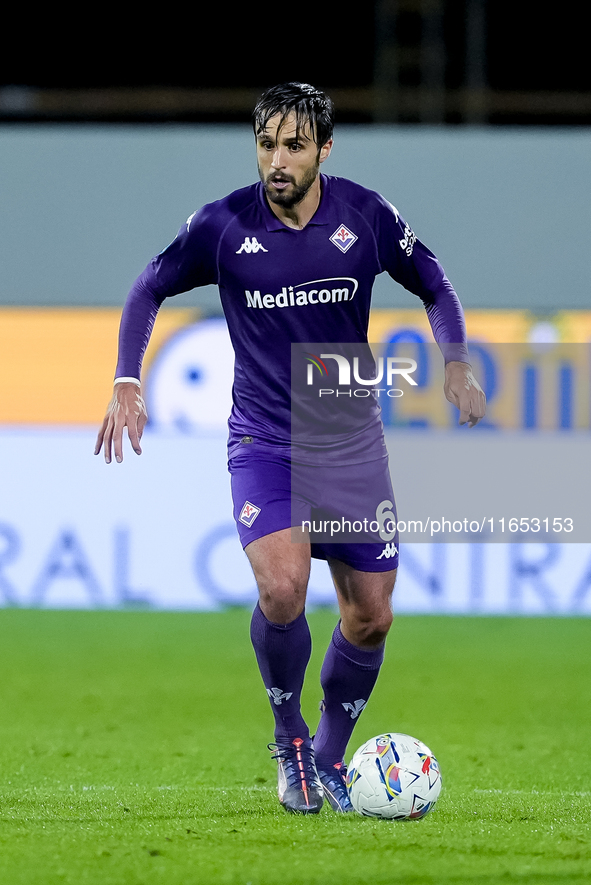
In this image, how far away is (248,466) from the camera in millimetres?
3936

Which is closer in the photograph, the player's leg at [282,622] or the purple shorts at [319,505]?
the player's leg at [282,622]

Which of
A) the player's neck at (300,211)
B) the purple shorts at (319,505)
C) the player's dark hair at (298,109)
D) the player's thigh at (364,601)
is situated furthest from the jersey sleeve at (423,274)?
the player's thigh at (364,601)

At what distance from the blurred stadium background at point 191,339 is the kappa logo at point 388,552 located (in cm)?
559

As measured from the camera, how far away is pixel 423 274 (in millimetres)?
4086

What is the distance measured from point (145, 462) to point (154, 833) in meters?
6.48

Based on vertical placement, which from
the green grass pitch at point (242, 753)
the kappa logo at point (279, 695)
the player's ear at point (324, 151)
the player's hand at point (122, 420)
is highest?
the player's ear at point (324, 151)

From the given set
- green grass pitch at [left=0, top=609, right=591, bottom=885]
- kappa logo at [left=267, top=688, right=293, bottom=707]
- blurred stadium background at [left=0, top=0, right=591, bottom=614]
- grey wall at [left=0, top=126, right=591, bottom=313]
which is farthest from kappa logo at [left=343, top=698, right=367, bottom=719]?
grey wall at [left=0, top=126, right=591, bottom=313]

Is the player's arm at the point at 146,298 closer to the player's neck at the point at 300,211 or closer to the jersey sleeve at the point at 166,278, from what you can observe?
the jersey sleeve at the point at 166,278

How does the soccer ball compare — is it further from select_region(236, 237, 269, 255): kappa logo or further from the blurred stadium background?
the blurred stadium background

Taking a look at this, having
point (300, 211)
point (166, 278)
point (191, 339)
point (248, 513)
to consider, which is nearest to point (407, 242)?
point (300, 211)

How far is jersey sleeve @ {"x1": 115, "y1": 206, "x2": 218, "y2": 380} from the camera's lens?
3.98 metres

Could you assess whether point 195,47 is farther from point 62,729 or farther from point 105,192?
point 62,729

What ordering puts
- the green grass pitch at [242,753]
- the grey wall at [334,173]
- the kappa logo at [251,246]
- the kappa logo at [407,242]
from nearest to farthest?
the green grass pitch at [242,753], the kappa logo at [251,246], the kappa logo at [407,242], the grey wall at [334,173]

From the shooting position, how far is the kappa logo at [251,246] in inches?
154
